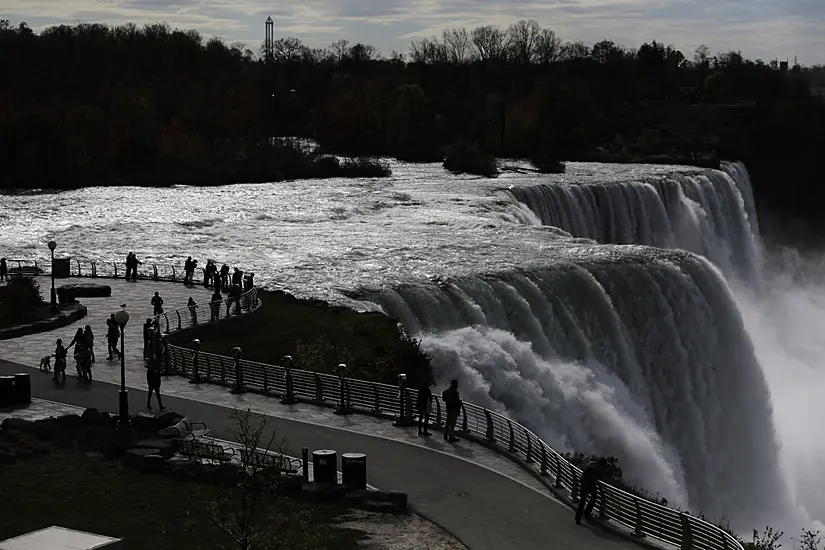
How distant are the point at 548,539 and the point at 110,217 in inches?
1875

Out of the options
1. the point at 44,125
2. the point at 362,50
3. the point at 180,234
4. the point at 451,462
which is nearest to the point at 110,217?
the point at 180,234

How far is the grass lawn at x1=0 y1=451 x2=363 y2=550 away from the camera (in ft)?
52.4

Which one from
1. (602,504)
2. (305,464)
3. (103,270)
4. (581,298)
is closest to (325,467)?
(305,464)

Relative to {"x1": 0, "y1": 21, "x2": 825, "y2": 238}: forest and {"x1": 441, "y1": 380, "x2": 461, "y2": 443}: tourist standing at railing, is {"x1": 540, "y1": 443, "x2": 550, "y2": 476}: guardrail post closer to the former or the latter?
{"x1": 441, "y1": 380, "x2": 461, "y2": 443}: tourist standing at railing

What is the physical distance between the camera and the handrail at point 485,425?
51.1 feet

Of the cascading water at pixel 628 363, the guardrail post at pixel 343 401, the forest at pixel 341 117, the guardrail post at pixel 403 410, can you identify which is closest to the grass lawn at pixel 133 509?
the guardrail post at pixel 403 410

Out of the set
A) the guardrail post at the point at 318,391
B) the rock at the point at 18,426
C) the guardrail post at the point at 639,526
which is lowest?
the guardrail post at the point at 318,391

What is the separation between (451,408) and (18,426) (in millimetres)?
7191

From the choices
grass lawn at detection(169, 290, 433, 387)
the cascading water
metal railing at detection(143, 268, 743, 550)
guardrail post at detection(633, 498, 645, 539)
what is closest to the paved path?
guardrail post at detection(633, 498, 645, 539)

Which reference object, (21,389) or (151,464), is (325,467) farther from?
(21,389)

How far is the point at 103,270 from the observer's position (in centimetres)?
4466

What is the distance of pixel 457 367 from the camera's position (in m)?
29.7

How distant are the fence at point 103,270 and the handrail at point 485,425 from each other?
14296mm

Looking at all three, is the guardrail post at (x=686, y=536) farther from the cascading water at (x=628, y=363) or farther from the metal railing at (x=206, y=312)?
the metal railing at (x=206, y=312)
